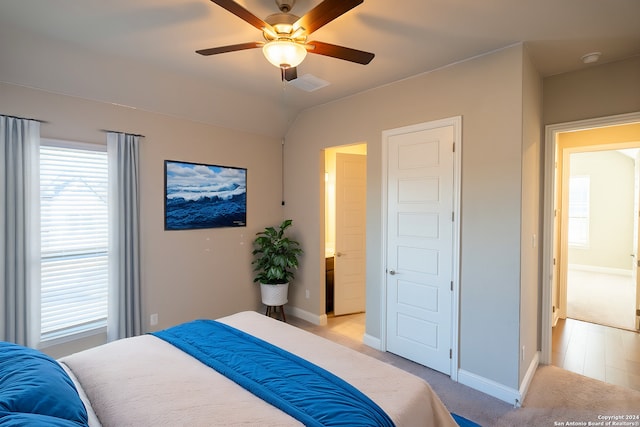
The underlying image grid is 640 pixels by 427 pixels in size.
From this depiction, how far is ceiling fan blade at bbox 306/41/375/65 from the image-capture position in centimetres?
183

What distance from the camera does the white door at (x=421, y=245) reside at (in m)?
2.82

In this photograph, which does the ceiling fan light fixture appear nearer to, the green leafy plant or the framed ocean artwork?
the framed ocean artwork

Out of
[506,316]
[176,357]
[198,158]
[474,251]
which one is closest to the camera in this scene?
[176,357]

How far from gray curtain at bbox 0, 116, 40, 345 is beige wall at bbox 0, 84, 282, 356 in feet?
0.59

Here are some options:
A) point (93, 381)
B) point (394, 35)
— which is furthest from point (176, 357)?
point (394, 35)

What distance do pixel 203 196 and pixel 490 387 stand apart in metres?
3.43

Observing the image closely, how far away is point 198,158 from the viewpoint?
144 inches

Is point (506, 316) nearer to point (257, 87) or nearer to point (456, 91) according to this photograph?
point (456, 91)

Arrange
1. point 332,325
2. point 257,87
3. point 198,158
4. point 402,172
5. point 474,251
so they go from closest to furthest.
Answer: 1. point 474,251
2. point 402,172
3. point 257,87
4. point 198,158
5. point 332,325

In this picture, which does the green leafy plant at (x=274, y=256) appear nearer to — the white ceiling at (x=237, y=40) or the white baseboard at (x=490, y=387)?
the white ceiling at (x=237, y=40)

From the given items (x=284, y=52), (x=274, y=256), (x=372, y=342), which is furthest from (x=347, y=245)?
(x=284, y=52)

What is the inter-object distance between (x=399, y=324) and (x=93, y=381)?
8.43 ft

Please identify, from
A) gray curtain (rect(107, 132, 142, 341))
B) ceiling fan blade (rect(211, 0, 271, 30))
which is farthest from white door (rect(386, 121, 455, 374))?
gray curtain (rect(107, 132, 142, 341))

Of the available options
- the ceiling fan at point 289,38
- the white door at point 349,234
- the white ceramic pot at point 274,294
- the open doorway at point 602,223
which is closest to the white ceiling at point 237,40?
the ceiling fan at point 289,38
